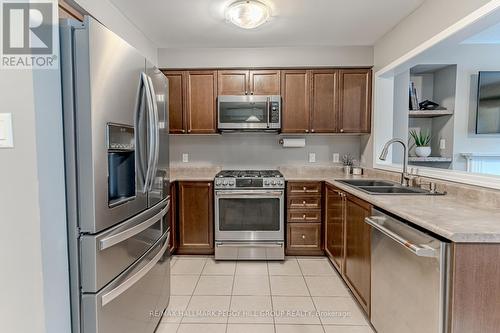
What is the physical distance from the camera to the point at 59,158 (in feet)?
3.80

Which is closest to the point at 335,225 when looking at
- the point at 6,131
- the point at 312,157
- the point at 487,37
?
the point at 312,157

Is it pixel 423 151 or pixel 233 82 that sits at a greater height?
pixel 233 82

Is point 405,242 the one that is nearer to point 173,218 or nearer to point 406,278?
point 406,278

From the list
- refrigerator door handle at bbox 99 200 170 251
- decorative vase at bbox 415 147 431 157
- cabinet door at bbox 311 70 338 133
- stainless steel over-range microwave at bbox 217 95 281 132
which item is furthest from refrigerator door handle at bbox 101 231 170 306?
decorative vase at bbox 415 147 431 157

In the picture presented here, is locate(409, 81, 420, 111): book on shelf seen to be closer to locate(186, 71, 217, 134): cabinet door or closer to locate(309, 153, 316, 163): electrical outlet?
locate(309, 153, 316, 163): electrical outlet

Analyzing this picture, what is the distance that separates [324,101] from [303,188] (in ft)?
3.68

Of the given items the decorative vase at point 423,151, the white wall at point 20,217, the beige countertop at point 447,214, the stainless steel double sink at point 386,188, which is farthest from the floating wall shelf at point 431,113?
the white wall at point 20,217

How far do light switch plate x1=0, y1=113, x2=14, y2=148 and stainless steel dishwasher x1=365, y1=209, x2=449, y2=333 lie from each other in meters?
1.73

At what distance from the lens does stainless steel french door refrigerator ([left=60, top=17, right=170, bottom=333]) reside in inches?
46.1

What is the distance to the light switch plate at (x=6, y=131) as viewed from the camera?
1.01m

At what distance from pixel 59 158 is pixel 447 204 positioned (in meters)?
2.07

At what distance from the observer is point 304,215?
3.18 m

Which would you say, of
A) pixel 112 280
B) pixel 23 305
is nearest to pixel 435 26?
pixel 112 280

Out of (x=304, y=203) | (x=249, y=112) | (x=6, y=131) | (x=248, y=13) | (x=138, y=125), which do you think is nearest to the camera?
(x=6, y=131)
